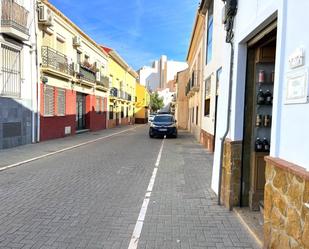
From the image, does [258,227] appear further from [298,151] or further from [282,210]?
[298,151]

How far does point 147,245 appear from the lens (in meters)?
4.10

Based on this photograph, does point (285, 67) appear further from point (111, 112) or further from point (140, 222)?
point (111, 112)

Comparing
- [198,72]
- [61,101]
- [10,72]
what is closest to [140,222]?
[10,72]

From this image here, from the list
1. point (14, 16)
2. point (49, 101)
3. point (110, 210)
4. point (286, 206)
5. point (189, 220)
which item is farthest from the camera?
point (49, 101)

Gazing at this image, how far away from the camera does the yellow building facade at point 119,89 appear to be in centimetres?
3459

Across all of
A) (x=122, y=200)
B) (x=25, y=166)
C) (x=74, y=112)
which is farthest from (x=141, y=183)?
(x=74, y=112)

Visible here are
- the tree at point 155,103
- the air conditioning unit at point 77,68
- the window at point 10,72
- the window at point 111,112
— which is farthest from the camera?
the tree at point 155,103

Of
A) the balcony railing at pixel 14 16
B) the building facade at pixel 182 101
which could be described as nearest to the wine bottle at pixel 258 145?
the balcony railing at pixel 14 16

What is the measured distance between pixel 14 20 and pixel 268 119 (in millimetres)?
12245

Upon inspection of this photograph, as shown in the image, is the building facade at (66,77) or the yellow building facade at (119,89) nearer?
the building facade at (66,77)

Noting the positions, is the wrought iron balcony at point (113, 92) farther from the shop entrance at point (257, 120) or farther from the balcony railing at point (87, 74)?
the shop entrance at point (257, 120)

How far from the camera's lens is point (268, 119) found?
5.23 metres

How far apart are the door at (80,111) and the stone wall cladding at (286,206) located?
21.8 meters

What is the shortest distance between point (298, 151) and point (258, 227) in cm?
204
